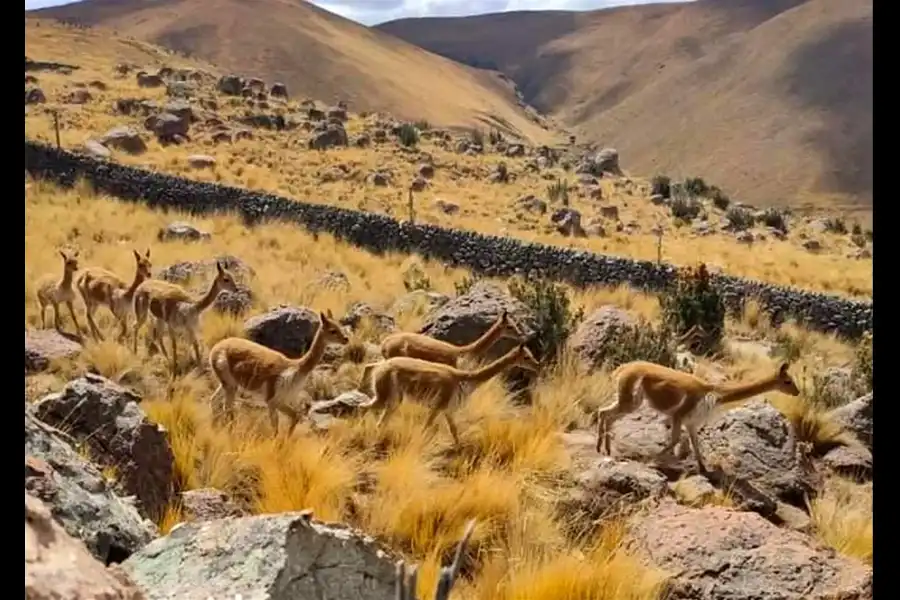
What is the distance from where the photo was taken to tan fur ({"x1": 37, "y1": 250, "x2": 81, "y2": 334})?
1088 centimetres

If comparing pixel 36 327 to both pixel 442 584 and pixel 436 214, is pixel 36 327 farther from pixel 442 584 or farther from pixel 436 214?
pixel 436 214

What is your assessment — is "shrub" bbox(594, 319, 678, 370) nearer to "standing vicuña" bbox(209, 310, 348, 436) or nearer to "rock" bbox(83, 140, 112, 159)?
"standing vicuña" bbox(209, 310, 348, 436)

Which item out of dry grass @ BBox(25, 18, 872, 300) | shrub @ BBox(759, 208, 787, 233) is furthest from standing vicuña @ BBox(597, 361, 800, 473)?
shrub @ BBox(759, 208, 787, 233)

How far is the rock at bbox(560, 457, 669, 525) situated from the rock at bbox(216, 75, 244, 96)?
1811 inches

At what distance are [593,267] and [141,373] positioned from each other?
1293 cm

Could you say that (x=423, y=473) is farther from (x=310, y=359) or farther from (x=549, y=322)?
(x=549, y=322)

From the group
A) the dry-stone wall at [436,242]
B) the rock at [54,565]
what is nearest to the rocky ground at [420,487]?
the rock at [54,565]

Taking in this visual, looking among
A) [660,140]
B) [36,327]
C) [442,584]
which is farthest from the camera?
[660,140]

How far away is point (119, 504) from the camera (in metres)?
3.79

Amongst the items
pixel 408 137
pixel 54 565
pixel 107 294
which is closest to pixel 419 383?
pixel 107 294

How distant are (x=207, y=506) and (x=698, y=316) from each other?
998cm

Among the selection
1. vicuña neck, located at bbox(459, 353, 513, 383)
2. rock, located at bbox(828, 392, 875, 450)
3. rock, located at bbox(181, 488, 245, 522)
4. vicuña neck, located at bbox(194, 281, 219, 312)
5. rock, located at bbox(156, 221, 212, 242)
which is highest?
rock, located at bbox(156, 221, 212, 242)

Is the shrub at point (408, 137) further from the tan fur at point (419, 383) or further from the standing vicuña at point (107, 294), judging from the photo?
the tan fur at point (419, 383)
